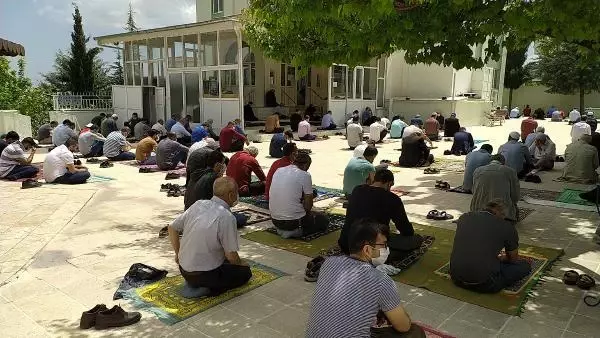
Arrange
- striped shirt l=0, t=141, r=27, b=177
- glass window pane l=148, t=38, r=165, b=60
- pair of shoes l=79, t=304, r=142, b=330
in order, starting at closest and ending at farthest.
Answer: pair of shoes l=79, t=304, r=142, b=330
striped shirt l=0, t=141, r=27, b=177
glass window pane l=148, t=38, r=165, b=60

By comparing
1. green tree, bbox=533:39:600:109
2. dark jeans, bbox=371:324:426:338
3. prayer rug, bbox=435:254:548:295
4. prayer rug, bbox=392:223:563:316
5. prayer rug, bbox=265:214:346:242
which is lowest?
prayer rug, bbox=392:223:563:316

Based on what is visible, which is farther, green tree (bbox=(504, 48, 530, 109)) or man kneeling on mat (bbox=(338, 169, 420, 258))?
green tree (bbox=(504, 48, 530, 109))

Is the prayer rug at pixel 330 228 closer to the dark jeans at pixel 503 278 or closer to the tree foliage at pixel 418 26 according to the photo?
the dark jeans at pixel 503 278

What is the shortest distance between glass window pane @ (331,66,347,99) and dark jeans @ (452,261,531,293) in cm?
1814

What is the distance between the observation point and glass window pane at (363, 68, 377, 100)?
24337 mm

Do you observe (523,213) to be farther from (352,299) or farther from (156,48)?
(156,48)

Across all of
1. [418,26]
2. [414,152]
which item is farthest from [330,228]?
[414,152]

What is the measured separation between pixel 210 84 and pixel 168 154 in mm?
7969

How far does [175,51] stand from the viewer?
67.4ft

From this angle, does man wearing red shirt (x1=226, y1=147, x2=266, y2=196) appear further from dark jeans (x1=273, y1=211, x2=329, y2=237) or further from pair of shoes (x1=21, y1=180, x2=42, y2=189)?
pair of shoes (x1=21, y1=180, x2=42, y2=189)

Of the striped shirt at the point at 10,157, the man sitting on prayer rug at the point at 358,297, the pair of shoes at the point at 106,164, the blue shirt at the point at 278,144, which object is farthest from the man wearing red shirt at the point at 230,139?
the man sitting on prayer rug at the point at 358,297

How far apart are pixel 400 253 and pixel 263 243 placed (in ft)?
6.10

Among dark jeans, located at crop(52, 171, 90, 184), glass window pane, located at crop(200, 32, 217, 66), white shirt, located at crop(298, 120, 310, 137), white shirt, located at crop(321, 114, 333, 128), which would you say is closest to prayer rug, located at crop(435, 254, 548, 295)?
dark jeans, located at crop(52, 171, 90, 184)

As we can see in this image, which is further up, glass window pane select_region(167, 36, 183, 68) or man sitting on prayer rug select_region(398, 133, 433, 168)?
glass window pane select_region(167, 36, 183, 68)
